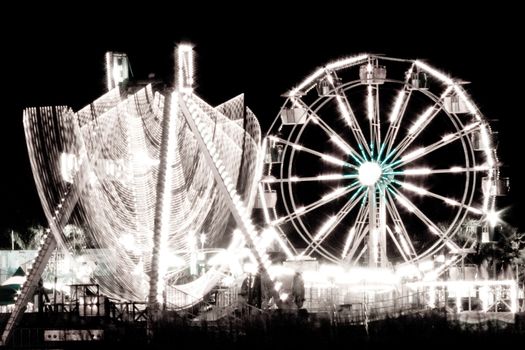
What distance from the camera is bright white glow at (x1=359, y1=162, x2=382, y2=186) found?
3769cm

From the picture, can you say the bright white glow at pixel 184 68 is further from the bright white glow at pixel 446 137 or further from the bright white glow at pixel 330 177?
the bright white glow at pixel 446 137

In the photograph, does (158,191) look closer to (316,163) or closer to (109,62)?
(109,62)

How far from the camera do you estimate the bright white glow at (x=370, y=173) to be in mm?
37688

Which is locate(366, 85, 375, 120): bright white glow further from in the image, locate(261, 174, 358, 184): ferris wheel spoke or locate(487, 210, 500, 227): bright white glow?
locate(487, 210, 500, 227): bright white glow

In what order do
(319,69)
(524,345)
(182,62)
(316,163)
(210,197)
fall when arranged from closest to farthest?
(524,345) < (182,62) < (210,197) < (319,69) < (316,163)

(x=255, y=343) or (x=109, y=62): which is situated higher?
(x=109, y=62)

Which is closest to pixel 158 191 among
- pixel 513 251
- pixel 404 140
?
pixel 404 140

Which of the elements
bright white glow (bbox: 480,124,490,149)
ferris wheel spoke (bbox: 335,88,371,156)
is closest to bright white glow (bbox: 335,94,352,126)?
ferris wheel spoke (bbox: 335,88,371,156)

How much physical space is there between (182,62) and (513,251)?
31026 mm

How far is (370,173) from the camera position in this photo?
124 ft

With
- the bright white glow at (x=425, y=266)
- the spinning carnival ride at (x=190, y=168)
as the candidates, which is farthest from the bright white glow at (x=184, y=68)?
the bright white glow at (x=425, y=266)

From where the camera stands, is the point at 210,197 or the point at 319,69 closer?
the point at 210,197

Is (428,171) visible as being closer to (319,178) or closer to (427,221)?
(427,221)

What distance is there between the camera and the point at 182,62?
109ft
